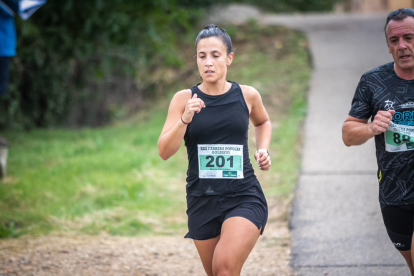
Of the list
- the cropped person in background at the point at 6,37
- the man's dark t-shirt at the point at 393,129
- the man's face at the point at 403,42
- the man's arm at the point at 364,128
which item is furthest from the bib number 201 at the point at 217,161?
the cropped person in background at the point at 6,37

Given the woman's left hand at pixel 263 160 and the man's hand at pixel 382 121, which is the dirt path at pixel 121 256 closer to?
the woman's left hand at pixel 263 160

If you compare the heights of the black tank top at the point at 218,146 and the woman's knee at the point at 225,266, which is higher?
the black tank top at the point at 218,146

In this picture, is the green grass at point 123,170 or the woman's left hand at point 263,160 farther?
the green grass at point 123,170

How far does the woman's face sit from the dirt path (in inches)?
83.1

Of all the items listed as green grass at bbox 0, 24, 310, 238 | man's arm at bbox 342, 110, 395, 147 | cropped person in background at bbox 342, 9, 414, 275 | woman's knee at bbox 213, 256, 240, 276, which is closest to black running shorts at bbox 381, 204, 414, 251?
cropped person in background at bbox 342, 9, 414, 275

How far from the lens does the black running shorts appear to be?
12.3ft

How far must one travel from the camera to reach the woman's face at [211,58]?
378 centimetres

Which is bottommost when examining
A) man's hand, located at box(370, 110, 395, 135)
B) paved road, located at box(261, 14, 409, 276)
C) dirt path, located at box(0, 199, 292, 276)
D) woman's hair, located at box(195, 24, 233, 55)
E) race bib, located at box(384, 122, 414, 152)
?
dirt path, located at box(0, 199, 292, 276)

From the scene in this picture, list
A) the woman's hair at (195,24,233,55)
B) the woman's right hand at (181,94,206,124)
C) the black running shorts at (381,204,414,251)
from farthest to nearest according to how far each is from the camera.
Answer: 1. the woman's hair at (195,24,233,55)
2. the black running shorts at (381,204,414,251)
3. the woman's right hand at (181,94,206,124)

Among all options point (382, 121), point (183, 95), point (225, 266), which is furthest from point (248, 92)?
point (225, 266)

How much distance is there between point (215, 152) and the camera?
12.5 ft

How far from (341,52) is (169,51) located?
12.6 feet

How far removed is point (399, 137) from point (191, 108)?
129cm

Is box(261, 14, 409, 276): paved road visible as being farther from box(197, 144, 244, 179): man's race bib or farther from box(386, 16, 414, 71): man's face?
box(386, 16, 414, 71): man's face
